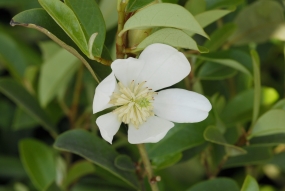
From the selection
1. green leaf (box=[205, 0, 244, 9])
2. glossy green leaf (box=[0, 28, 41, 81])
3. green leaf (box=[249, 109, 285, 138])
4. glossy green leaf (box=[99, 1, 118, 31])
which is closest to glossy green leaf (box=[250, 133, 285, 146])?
green leaf (box=[249, 109, 285, 138])

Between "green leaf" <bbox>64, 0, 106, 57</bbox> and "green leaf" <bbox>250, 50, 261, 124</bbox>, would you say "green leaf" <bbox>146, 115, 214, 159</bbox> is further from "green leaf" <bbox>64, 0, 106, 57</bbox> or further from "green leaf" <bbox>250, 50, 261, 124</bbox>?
"green leaf" <bbox>64, 0, 106, 57</bbox>

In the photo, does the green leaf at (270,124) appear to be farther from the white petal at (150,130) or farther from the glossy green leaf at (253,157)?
the white petal at (150,130)

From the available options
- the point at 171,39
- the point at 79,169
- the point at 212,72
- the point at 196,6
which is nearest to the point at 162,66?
the point at 171,39

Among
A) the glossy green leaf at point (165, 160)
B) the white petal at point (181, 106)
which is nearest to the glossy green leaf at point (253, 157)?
the glossy green leaf at point (165, 160)

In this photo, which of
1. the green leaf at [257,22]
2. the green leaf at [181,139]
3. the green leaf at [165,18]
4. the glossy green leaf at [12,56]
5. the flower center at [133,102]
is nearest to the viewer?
the green leaf at [165,18]

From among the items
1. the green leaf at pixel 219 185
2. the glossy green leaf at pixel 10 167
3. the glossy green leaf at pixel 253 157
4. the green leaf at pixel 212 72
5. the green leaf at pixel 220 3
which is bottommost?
the glossy green leaf at pixel 10 167

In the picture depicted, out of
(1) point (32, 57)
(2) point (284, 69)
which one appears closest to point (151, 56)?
(1) point (32, 57)

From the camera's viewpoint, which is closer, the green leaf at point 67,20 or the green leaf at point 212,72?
the green leaf at point 67,20
